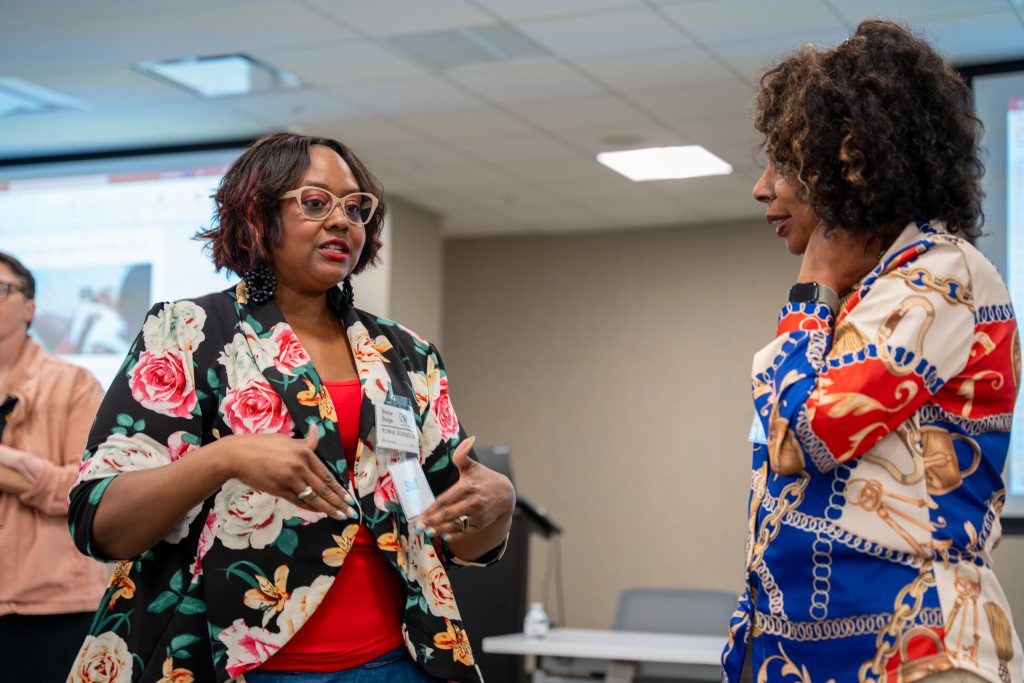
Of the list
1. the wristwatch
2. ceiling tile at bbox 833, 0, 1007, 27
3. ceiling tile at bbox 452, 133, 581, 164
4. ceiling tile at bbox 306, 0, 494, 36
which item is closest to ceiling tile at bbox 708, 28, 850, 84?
ceiling tile at bbox 833, 0, 1007, 27

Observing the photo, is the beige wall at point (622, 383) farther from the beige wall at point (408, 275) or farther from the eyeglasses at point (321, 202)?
the eyeglasses at point (321, 202)

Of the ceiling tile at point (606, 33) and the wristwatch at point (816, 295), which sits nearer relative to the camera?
the wristwatch at point (816, 295)

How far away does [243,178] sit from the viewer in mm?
1735

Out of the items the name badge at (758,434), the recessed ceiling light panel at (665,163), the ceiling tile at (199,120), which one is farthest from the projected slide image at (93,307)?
the name badge at (758,434)

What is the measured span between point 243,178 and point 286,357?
300mm

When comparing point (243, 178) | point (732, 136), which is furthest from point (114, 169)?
point (243, 178)

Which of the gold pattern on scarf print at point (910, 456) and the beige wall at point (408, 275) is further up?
the beige wall at point (408, 275)

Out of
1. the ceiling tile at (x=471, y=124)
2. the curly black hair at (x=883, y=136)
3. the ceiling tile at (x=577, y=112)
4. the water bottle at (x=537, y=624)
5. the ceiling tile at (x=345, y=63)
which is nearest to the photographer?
the curly black hair at (x=883, y=136)

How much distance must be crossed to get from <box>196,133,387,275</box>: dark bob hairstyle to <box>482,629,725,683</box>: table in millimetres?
2255

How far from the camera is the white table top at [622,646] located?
366 cm

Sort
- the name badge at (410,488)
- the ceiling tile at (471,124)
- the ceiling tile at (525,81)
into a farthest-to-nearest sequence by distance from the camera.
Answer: the ceiling tile at (471,124), the ceiling tile at (525,81), the name badge at (410,488)

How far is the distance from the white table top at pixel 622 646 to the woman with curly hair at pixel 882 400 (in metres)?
2.27

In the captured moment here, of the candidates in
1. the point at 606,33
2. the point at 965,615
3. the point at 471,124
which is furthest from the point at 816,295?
the point at 471,124

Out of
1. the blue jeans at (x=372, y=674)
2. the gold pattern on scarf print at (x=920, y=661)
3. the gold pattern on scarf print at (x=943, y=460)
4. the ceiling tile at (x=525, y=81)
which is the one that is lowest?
the blue jeans at (x=372, y=674)
